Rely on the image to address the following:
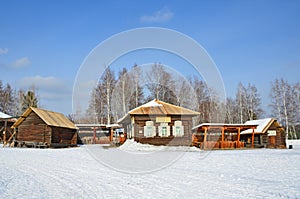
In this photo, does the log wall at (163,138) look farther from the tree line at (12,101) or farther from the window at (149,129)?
the tree line at (12,101)

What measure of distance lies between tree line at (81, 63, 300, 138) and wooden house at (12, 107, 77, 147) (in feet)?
30.4

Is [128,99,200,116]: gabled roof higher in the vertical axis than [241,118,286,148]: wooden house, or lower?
higher

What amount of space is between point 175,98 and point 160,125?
11979mm

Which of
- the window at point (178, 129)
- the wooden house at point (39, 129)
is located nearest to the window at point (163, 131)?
the window at point (178, 129)

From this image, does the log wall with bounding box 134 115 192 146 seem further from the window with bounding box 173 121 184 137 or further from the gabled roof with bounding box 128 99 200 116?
the gabled roof with bounding box 128 99 200 116

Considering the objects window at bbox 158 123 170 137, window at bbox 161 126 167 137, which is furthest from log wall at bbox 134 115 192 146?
window at bbox 161 126 167 137

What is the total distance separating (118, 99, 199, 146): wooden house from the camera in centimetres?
2570

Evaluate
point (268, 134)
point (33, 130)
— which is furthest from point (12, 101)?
point (268, 134)

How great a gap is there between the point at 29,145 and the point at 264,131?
23517 mm

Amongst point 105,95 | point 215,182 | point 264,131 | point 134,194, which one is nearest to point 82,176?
point 134,194

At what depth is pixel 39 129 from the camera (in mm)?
27812

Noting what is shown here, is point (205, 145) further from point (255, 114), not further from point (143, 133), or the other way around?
point (255, 114)

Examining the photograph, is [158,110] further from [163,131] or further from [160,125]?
[163,131]

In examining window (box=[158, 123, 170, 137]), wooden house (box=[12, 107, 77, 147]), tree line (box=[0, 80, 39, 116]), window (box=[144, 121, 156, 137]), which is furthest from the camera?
tree line (box=[0, 80, 39, 116])
